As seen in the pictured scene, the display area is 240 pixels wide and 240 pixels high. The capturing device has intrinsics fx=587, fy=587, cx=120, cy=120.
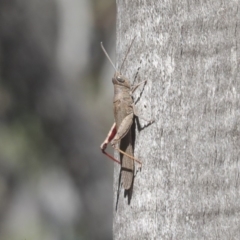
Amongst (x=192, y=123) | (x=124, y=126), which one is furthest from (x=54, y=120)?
(x=192, y=123)

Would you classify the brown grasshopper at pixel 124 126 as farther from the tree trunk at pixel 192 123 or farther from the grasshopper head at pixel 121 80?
the tree trunk at pixel 192 123

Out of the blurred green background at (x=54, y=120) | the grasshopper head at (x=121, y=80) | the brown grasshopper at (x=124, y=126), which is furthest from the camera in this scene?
the blurred green background at (x=54, y=120)

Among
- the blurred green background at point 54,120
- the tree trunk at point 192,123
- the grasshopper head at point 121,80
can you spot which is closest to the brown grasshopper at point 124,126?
the grasshopper head at point 121,80

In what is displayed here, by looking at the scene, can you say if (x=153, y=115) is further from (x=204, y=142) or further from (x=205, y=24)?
(x=205, y=24)

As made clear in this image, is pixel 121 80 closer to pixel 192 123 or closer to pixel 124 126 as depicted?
pixel 124 126

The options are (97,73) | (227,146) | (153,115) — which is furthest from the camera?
(97,73)

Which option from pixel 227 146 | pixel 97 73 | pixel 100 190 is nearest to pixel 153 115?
pixel 227 146

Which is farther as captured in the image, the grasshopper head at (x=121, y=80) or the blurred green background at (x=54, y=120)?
the blurred green background at (x=54, y=120)
